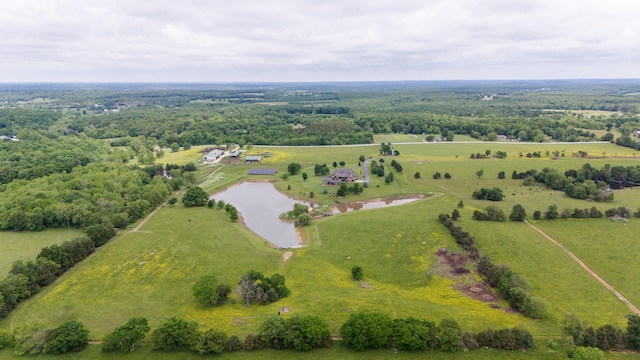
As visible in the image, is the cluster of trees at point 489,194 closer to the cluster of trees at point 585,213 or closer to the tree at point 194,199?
the cluster of trees at point 585,213

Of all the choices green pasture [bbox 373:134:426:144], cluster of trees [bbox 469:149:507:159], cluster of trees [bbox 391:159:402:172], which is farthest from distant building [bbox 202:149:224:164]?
cluster of trees [bbox 469:149:507:159]

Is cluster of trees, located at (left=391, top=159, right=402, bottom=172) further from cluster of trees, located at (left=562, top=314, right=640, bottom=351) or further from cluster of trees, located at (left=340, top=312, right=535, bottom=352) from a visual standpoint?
cluster of trees, located at (left=340, top=312, right=535, bottom=352)

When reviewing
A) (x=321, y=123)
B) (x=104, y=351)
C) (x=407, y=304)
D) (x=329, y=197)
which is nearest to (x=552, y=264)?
(x=407, y=304)

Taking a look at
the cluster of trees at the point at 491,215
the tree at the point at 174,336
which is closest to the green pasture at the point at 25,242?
the tree at the point at 174,336

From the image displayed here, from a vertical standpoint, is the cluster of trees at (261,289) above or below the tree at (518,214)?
below

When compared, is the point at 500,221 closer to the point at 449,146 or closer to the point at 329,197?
the point at 329,197
